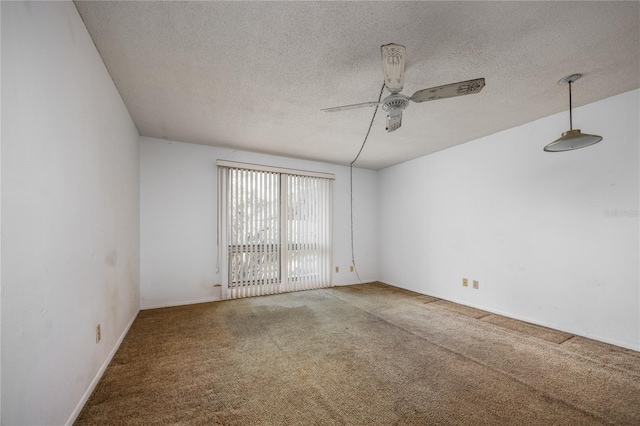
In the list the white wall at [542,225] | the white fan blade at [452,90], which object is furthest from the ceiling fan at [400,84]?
the white wall at [542,225]

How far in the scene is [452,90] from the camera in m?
1.78

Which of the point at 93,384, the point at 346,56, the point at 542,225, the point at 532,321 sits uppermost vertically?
the point at 346,56

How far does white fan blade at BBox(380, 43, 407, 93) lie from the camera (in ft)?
5.85

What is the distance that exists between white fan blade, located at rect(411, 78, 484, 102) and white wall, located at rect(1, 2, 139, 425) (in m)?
2.08

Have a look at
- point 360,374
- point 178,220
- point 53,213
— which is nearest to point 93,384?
point 53,213

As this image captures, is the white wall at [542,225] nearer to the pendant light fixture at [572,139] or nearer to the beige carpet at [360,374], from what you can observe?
the beige carpet at [360,374]

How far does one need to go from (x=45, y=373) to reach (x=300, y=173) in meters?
4.00

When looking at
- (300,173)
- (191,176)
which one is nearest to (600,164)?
(300,173)

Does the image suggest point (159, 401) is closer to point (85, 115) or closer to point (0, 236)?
point (0, 236)

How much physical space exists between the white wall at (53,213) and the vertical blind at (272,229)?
2.01 m

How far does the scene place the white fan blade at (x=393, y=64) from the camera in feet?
5.85

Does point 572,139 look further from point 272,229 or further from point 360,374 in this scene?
point 272,229

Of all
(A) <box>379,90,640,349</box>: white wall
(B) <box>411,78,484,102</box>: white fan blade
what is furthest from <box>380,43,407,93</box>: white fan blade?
(A) <box>379,90,640,349</box>: white wall

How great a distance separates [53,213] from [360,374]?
7.27 feet
